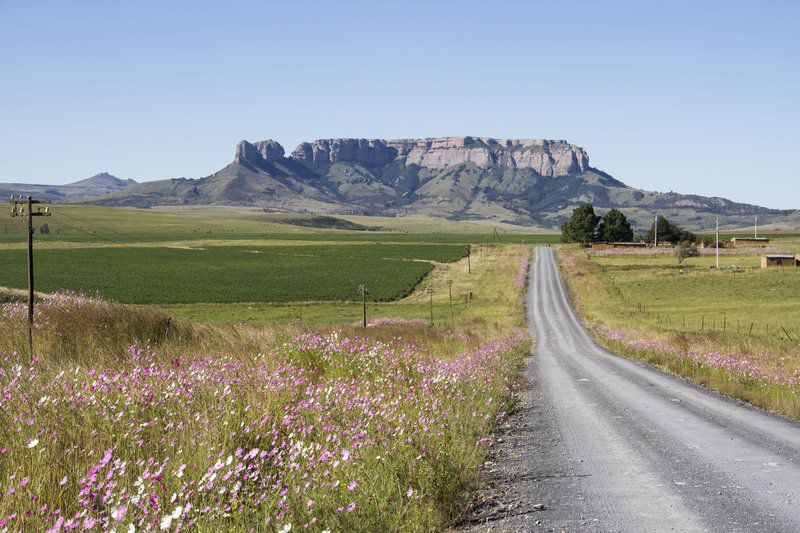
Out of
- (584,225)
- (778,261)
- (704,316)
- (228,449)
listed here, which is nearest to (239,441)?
(228,449)

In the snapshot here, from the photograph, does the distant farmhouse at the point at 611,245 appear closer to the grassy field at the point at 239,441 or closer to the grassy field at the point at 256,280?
the grassy field at the point at 256,280

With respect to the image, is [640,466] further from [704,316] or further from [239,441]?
[704,316]

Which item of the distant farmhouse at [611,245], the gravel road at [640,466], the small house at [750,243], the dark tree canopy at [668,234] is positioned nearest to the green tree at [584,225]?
the distant farmhouse at [611,245]

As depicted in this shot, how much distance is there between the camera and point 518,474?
8.53 meters

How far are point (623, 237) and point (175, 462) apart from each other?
170751 millimetres

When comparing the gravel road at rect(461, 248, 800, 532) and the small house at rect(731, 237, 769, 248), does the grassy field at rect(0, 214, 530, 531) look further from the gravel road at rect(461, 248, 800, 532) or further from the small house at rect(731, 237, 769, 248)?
the small house at rect(731, 237, 769, 248)

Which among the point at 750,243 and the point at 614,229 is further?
the point at 614,229

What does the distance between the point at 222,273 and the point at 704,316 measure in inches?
2752

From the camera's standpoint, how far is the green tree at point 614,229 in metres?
160

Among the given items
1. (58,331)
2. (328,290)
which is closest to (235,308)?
(328,290)

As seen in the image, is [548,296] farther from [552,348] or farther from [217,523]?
[217,523]

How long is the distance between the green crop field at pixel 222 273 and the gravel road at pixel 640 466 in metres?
56.6

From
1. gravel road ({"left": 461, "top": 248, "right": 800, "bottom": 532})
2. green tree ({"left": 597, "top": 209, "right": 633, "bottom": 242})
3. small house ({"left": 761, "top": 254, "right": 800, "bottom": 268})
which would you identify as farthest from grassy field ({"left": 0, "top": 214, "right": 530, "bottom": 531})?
green tree ({"left": 597, "top": 209, "right": 633, "bottom": 242})

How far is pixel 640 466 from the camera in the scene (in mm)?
8914
